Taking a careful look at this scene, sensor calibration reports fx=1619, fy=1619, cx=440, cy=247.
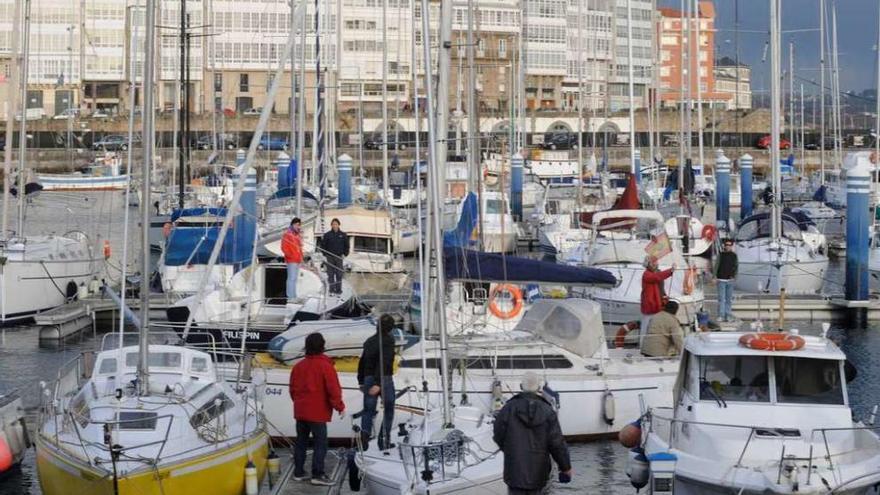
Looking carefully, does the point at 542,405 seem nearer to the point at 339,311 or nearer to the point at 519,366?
the point at 519,366

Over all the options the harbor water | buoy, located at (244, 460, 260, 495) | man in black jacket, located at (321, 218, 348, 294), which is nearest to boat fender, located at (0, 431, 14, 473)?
the harbor water

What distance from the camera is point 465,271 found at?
73.9 ft

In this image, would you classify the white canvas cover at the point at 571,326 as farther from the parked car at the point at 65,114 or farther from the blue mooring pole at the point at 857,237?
the parked car at the point at 65,114

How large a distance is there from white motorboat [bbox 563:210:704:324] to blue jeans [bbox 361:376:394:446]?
9.22 m

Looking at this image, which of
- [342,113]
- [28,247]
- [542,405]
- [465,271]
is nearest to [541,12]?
[342,113]

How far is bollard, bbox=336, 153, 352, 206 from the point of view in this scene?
5050cm

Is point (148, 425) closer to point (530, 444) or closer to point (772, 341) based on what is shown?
point (530, 444)

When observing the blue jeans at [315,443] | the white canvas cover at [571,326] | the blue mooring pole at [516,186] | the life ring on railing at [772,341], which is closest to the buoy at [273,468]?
the blue jeans at [315,443]

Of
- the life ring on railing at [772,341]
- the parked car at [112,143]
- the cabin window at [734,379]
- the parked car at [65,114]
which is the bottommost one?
→ the cabin window at [734,379]

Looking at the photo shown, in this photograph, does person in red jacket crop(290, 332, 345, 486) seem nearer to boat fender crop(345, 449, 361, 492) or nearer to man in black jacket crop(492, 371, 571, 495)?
boat fender crop(345, 449, 361, 492)

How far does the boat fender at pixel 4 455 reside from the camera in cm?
1878

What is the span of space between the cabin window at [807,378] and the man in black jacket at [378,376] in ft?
14.1

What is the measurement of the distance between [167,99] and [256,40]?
7.50 metres

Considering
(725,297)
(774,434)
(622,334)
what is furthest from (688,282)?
(774,434)
